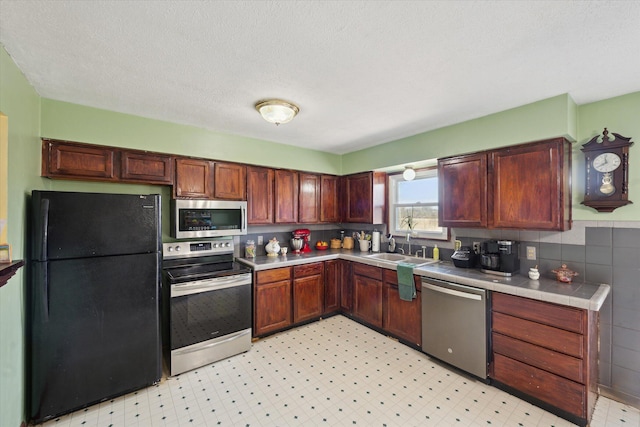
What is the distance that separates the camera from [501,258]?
258 centimetres

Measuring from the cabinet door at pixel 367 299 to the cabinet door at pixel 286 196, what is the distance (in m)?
1.24

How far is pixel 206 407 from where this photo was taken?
84.0 inches

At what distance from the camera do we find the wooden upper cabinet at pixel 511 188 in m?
2.28

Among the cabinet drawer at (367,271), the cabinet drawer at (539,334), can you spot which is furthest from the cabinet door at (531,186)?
the cabinet drawer at (367,271)

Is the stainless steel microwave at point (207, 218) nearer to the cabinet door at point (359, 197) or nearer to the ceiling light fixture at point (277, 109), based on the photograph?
the ceiling light fixture at point (277, 109)

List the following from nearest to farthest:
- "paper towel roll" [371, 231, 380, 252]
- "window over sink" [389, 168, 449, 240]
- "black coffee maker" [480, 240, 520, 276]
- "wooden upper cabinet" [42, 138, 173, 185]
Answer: "wooden upper cabinet" [42, 138, 173, 185], "black coffee maker" [480, 240, 520, 276], "window over sink" [389, 168, 449, 240], "paper towel roll" [371, 231, 380, 252]

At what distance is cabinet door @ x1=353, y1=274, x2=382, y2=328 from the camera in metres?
3.38

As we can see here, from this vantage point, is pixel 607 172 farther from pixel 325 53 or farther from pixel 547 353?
pixel 325 53

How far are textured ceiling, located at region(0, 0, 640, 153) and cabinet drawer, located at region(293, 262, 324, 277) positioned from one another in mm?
1938

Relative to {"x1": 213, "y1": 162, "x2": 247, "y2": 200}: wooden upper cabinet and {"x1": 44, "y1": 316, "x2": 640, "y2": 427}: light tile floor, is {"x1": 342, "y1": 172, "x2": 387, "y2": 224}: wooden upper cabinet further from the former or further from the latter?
{"x1": 44, "y1": 316, "x2": 640, "y2": 427}: light tile floor

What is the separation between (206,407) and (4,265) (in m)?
1.64

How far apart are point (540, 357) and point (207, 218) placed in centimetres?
331

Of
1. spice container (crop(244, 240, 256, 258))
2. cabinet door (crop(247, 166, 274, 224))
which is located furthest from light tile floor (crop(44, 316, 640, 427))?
cabinet door (crop(247, 166, 274, 224))

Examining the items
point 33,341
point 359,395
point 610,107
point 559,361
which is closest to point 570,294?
point 559,361
